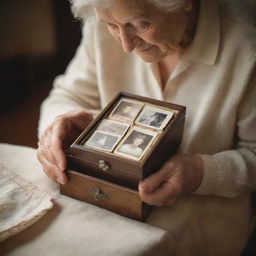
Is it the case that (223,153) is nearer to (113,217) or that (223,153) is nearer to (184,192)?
(184,192)

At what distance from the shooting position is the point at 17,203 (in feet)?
3.12

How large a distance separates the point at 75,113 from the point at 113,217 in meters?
0.36

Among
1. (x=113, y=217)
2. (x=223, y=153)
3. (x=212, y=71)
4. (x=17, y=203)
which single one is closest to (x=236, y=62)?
(x=212, y=71)

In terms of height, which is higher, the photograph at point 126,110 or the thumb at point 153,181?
the photograph at point 126,110

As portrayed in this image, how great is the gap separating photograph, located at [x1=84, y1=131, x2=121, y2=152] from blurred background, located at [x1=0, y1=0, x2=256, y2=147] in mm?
1227

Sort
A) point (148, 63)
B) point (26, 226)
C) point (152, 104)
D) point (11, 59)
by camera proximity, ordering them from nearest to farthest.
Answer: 1. point (26, 226)
2. point (152, 104)
3. point (148, 63)
4. point (11, 59)

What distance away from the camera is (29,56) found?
253cm

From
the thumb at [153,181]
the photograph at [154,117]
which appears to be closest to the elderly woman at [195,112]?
the thumb at [153,181]

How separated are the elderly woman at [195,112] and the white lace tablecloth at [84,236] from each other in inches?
3.0

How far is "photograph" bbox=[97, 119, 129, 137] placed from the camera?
988 mm

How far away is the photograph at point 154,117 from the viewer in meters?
0.99

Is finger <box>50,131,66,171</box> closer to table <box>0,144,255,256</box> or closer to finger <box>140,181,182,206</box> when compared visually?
table <box>0,144,255,256</box>

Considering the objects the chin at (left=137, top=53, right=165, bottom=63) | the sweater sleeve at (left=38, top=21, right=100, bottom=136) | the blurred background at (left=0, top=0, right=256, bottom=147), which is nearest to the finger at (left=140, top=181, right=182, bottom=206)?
the chin at (left=137, top=53, right=165, bottom=63)

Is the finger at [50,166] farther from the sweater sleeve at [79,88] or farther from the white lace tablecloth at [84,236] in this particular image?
the sweater sleeve at [79,88]
